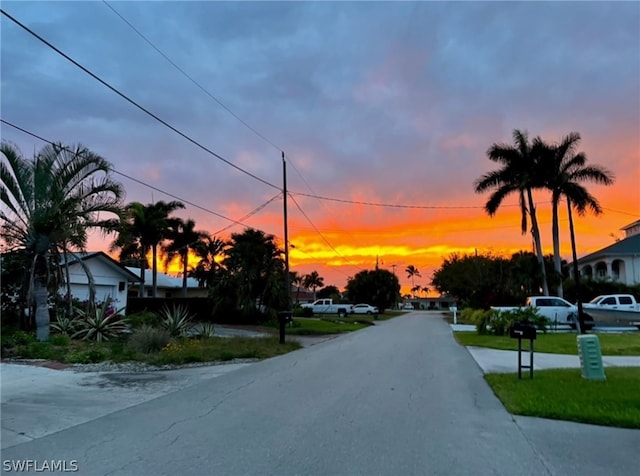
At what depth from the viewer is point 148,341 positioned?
611 inches

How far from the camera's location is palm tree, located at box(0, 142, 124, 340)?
53.5 ft

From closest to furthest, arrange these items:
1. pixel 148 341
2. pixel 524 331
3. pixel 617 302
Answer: pixel 524 331
pixel 148 341
pixel 617 302

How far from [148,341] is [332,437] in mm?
10662

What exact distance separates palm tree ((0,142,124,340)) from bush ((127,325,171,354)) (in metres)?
3.19

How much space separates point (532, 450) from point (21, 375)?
427 inches

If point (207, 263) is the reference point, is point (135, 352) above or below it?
below

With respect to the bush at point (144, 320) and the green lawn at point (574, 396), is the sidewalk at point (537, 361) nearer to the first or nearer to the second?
the green lawn at point (574, 396)

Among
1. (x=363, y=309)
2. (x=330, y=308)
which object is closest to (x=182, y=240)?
(x=330, y=308)

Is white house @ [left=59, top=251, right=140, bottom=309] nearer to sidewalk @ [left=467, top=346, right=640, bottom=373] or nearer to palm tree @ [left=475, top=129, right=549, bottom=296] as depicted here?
sidewalk @ [left=467, top=346, right=640, bottom=373]

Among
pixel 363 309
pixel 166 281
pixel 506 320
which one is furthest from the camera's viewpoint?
pixel 363 309

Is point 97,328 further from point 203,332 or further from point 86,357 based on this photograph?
point 86,357

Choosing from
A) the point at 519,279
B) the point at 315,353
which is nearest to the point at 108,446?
the point at 315,353

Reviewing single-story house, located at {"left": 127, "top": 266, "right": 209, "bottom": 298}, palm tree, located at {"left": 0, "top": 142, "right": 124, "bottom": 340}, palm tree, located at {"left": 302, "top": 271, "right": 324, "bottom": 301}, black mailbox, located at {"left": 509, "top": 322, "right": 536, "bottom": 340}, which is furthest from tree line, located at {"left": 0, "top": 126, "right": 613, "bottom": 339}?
palm tree, located at {"left": 302, "top": 271, "right": 324, "bottom": 301}

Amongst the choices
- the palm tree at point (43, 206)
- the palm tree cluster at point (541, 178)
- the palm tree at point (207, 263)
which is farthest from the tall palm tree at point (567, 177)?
the palm tree at point (43, 206)
